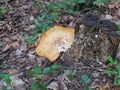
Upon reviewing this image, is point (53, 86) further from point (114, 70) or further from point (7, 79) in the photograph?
point (114, 70)

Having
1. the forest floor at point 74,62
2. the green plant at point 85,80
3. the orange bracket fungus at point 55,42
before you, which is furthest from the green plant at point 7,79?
the green plant at point 85,80

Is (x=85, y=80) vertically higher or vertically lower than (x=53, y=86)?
higher

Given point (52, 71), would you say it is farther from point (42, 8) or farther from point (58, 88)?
point (42, 8)

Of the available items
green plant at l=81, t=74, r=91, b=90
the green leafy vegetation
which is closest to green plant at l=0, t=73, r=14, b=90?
green plant at l=81, t=74, r=91, b=90

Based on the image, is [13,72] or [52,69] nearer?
[52,69]

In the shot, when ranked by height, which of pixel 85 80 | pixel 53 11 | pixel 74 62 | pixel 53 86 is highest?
pixel 53 11

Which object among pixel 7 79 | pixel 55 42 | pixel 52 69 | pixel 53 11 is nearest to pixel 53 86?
pixel 52 69

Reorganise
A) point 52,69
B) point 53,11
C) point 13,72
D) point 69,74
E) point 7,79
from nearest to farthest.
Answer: point 7,79 → point 69,74 → point 52,69 → point 13,72 → point 53,11
